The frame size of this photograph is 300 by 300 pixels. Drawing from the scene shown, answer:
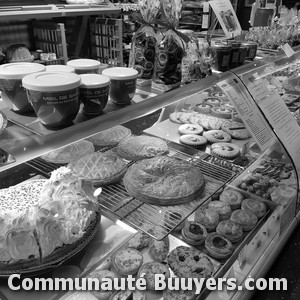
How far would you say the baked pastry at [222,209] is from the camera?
1.58 metres

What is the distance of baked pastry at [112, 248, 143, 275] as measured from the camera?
1287 mm

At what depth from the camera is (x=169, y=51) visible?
1.20m

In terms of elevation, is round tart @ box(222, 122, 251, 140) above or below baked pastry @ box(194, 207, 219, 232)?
above

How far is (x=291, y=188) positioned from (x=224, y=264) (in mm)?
639

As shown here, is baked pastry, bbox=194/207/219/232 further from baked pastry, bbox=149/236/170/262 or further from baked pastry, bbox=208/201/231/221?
baked pastry, bbox=149/236/170/262

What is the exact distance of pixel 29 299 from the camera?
2.85ft

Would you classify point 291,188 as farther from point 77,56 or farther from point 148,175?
point 77,56

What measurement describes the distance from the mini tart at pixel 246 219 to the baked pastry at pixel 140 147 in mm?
477

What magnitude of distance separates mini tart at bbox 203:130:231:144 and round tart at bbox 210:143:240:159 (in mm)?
72

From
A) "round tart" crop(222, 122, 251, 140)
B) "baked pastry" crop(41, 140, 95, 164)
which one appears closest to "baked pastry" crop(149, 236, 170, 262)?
"baked pastry" crop(41, 140, 95, 164)

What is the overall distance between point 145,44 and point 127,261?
0.89 metres

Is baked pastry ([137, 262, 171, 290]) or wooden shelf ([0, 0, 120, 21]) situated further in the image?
wooden shelf ([0, 0, 120, 21])

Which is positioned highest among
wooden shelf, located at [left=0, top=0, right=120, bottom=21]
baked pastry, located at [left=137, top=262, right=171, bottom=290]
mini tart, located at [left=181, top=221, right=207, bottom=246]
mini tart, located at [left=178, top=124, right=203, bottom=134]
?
wooden shelf, located at [left=0, top=0, right=120, bottom=21]

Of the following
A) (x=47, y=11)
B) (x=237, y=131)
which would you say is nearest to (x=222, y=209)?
(x=237, y=131)
